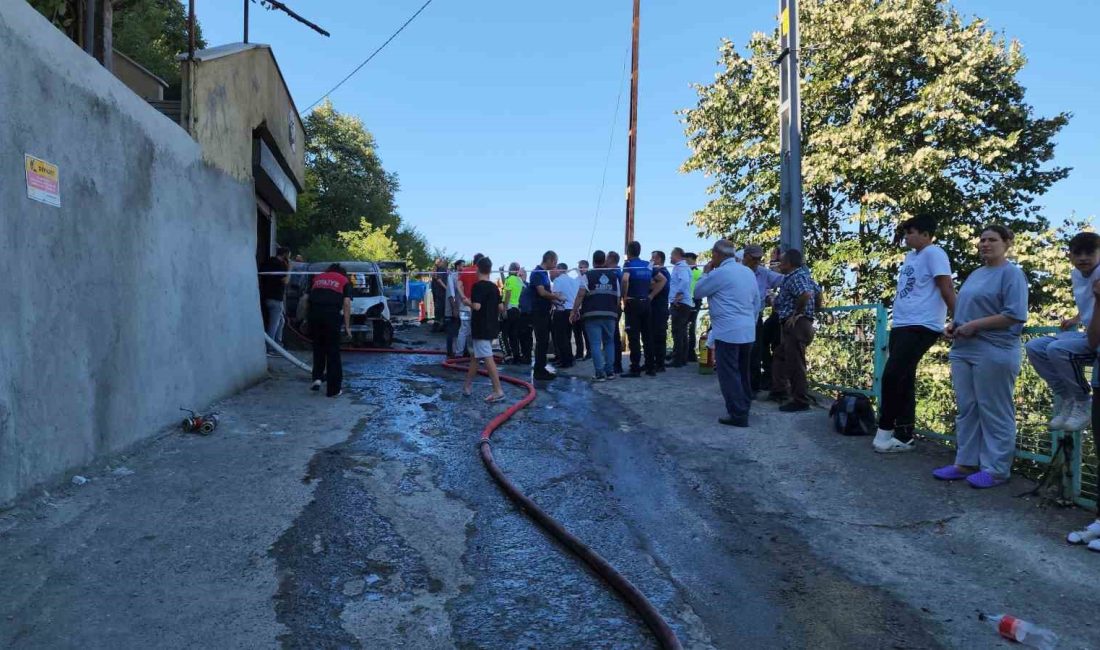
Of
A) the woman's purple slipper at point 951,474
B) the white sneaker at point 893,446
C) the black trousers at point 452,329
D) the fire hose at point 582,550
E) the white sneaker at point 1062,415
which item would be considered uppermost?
the black trousers at point 452,329

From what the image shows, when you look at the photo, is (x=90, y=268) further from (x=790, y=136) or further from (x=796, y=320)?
(x=790, y=136)

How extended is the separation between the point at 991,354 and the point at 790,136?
481 centimetres

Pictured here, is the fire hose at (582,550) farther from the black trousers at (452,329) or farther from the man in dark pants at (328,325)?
the black trousers at (452,329)

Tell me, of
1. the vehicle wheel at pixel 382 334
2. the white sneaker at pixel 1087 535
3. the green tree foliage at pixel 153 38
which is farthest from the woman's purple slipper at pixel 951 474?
the green tree foliage at pixel 153 38

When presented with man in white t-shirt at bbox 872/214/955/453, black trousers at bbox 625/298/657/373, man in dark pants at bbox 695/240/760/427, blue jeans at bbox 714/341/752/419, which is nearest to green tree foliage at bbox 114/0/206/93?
black trousers at bbox 625/298/657/373

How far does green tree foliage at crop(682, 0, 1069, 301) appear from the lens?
18656mm

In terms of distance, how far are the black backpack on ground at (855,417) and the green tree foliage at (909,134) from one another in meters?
13.5

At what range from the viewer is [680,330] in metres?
11.2

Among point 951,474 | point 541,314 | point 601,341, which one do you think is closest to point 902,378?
point 951,474

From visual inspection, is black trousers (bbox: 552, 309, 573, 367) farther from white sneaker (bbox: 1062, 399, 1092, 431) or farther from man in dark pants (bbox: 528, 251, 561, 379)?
white sneaker (bbox: 1062, 399, 1092, 431)

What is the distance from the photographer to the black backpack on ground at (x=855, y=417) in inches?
256

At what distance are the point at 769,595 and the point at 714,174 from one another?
2163 cm

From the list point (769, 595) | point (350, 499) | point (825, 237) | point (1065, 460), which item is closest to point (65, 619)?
point (350, 499)

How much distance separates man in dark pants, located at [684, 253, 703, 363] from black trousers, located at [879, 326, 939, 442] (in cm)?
516
